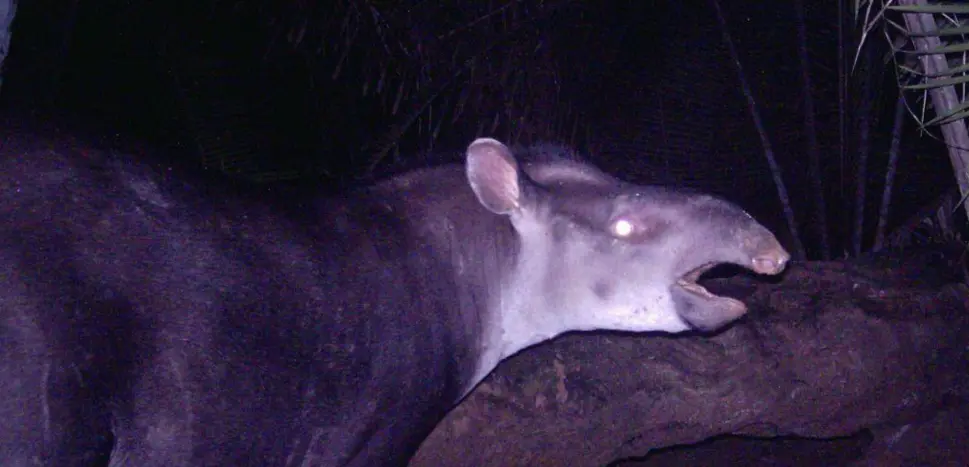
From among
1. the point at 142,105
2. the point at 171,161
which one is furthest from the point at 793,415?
the point at 142,105

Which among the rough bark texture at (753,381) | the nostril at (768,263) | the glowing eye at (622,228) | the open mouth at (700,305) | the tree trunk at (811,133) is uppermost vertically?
the tree trunk at (811,133)

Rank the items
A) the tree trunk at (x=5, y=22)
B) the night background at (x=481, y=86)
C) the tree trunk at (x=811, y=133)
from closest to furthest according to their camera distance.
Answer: the tree trunk at (x=5, y=22), the night background at (x=481, y=86), the tree trunk at (x=811, y=133)

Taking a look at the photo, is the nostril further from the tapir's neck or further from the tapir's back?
the tapir's back

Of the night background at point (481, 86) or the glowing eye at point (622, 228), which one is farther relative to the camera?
the night background at point (481, 86)

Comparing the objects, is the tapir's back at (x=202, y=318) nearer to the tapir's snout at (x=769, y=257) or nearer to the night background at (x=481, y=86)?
the tapir's snout at (x=769, y=257)

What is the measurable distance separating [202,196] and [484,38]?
3507 mm

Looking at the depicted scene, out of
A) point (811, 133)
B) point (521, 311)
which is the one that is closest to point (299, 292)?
point (521, 311)

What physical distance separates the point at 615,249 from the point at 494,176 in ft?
1.84

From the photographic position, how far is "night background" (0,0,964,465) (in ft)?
18.0

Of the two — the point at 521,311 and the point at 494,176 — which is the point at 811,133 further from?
the point at 494,176

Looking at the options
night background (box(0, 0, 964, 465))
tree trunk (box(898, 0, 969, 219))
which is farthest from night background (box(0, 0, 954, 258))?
tree trunk (box(898, 0, 969, 219))

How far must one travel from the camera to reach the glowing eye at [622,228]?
11.0 ft

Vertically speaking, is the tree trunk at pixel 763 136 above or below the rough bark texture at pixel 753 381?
above

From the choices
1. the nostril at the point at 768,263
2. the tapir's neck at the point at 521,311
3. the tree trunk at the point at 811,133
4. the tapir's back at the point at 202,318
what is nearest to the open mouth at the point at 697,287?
the nostril at the point at 768,263
